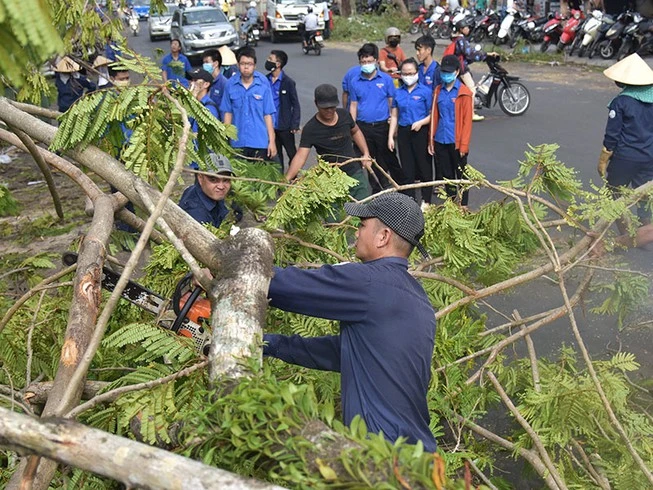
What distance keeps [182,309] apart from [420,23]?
2466 centimetres

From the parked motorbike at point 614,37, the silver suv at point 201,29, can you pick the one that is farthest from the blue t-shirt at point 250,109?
the silver suv at point 201,29

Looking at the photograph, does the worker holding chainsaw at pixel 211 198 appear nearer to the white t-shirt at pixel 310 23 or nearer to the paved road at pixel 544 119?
the paved road at pixel 544 119

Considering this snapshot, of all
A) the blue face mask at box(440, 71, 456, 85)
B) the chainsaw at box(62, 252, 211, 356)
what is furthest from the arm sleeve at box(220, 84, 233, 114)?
the chainsaw at box(62, 252, 211, 356)

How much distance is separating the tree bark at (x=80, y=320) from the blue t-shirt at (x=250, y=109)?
481 centimetres

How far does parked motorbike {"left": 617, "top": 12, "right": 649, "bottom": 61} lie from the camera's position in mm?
16094

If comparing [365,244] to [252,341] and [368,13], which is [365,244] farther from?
[368,13]

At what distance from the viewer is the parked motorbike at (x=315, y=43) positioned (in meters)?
22.8

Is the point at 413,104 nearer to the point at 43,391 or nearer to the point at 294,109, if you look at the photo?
the point at 294,109

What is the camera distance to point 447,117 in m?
8.15

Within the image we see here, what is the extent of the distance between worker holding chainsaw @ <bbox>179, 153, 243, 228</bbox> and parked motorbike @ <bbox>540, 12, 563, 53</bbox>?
1662cm

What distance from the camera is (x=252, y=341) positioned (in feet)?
7.98

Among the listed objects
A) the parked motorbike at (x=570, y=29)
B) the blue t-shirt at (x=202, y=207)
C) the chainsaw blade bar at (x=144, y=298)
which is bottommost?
the parked motorbike at (x=570, y=29)

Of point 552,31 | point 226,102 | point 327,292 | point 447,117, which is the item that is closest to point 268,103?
point 226,102

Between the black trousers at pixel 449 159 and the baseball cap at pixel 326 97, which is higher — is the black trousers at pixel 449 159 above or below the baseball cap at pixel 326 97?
below
